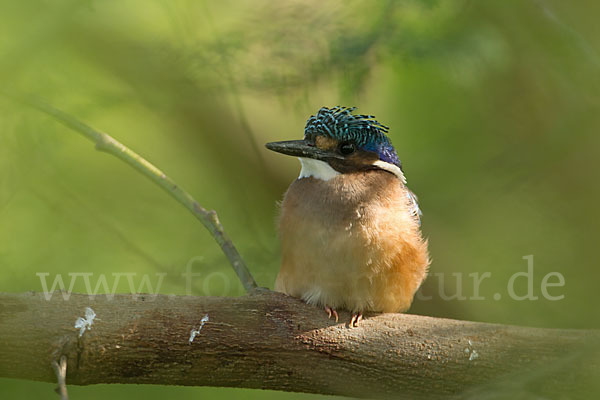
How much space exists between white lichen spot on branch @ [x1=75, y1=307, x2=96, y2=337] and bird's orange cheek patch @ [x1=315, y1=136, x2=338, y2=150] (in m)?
1.51

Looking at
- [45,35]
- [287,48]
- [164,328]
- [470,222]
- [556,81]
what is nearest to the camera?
[45,35]

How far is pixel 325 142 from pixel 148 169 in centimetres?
104

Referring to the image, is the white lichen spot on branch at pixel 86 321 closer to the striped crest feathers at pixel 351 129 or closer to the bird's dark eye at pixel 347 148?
the striped crest feathers at pixel 351 129

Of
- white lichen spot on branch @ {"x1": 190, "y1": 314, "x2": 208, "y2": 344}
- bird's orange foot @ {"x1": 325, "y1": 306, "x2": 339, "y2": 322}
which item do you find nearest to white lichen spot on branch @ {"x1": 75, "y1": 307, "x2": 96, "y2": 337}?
white lichen spot on branch @ {"x1": 190, "y1": 314, "x2": 208, "y2": 344}

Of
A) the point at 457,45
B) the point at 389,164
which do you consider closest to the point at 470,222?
the point at 389,164

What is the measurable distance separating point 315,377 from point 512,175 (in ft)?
5.86

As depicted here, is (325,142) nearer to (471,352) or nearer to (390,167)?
(390,167)

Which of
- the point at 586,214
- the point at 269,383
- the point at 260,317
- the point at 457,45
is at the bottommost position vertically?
the point at 269,383

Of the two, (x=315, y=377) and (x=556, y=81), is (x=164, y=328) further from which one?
(x=556, y=81)

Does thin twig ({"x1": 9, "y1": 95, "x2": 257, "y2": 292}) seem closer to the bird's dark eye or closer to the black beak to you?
the black beak

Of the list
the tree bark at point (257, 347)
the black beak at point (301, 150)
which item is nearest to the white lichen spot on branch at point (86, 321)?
the tree bark at point (257, 347)

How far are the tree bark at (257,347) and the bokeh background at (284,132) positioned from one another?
79cm

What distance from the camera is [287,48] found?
3275mm

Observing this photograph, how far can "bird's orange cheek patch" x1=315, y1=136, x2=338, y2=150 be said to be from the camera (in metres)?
3.69
